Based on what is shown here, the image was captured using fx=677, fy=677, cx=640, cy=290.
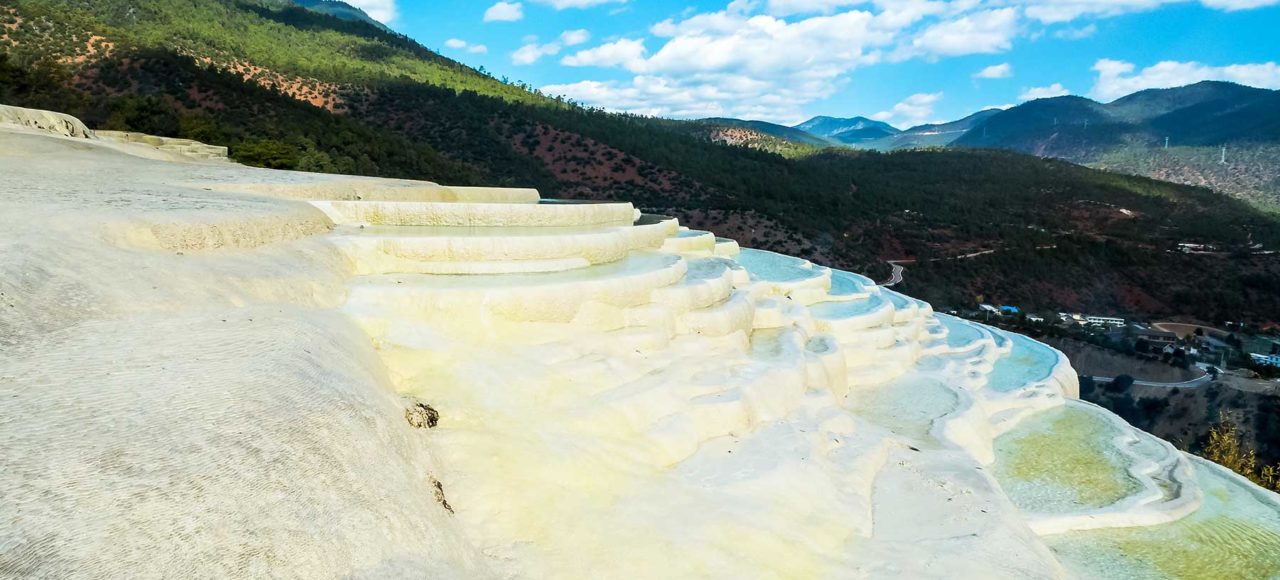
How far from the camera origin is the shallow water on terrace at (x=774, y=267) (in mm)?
11602

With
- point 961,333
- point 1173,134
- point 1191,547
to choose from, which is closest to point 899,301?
point 961,333

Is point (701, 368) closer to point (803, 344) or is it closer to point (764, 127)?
point (803, 344)

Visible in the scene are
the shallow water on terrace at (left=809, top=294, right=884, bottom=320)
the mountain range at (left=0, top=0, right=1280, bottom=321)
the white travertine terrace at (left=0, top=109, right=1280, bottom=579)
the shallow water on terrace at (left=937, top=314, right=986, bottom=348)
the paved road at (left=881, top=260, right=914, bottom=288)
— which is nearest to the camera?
the white travertine terrace at (left=0, top=109, right=1280, bottom=579)

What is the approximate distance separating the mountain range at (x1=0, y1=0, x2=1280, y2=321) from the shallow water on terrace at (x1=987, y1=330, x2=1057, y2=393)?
15.7 m

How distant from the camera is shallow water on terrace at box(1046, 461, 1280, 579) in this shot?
19.2ft

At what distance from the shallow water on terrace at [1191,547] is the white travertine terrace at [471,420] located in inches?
1.7

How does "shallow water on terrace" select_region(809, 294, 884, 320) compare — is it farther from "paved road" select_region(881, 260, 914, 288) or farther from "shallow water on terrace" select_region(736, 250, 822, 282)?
"paved road" select_region(881, 260, 914, 288)

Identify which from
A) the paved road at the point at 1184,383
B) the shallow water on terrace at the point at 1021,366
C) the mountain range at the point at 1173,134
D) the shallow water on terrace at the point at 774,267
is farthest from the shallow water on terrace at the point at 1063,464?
the mountain range at the point at 1173,134

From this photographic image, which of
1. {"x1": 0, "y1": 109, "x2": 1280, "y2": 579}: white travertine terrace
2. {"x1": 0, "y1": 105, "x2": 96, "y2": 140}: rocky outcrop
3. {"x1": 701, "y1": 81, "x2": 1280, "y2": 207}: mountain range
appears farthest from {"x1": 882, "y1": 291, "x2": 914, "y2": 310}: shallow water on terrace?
{"x1": 701, "y1": 81, "x2": 1280, "y2": 207}: mountain range

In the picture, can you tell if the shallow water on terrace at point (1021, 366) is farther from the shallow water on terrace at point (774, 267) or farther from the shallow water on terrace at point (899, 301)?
the shallow water on terrace at point (774, 267)

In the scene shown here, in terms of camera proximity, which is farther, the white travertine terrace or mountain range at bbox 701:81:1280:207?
mountain range at bbox 701:81:1280:207

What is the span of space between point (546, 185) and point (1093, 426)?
28.7 meters

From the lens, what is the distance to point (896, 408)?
27.5 feet

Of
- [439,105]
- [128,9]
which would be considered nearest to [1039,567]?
[439,105]
